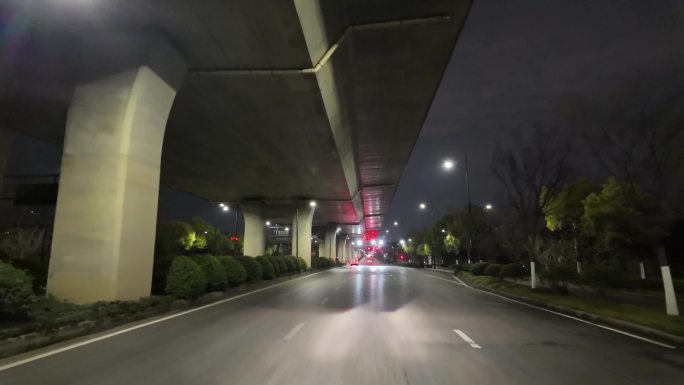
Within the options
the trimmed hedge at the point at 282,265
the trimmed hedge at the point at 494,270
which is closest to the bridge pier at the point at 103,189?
the trimmed hedge at the point at 282,265

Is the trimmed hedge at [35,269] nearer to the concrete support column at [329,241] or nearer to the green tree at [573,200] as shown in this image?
the green tree at [573,200]

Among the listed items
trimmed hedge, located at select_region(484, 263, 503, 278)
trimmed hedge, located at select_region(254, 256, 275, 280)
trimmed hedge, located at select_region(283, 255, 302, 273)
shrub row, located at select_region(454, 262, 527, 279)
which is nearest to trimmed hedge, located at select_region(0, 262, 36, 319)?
trimmed hedge, located at select_region(254, 256, 275, 280)

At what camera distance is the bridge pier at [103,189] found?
13000 millimetres

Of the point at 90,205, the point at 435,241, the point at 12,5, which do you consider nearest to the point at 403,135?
the point at 90,205

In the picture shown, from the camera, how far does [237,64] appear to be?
48.5 ft

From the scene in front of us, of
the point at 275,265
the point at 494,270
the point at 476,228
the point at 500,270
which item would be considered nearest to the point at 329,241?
the point at 476,228

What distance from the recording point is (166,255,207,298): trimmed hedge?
16.4 metres

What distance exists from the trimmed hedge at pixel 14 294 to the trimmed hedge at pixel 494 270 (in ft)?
94.6

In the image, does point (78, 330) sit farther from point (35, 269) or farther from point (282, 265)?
point (282, 265)

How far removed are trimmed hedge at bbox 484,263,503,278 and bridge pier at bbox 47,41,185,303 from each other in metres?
26.0

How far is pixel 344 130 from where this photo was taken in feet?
77.3

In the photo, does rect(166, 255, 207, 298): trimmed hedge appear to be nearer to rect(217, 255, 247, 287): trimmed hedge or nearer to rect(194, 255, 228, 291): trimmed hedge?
rect(194, 255, 228, 291): trimmed hedge

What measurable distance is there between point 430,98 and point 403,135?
668 cm

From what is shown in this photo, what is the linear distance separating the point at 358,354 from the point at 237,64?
33.6 ft
